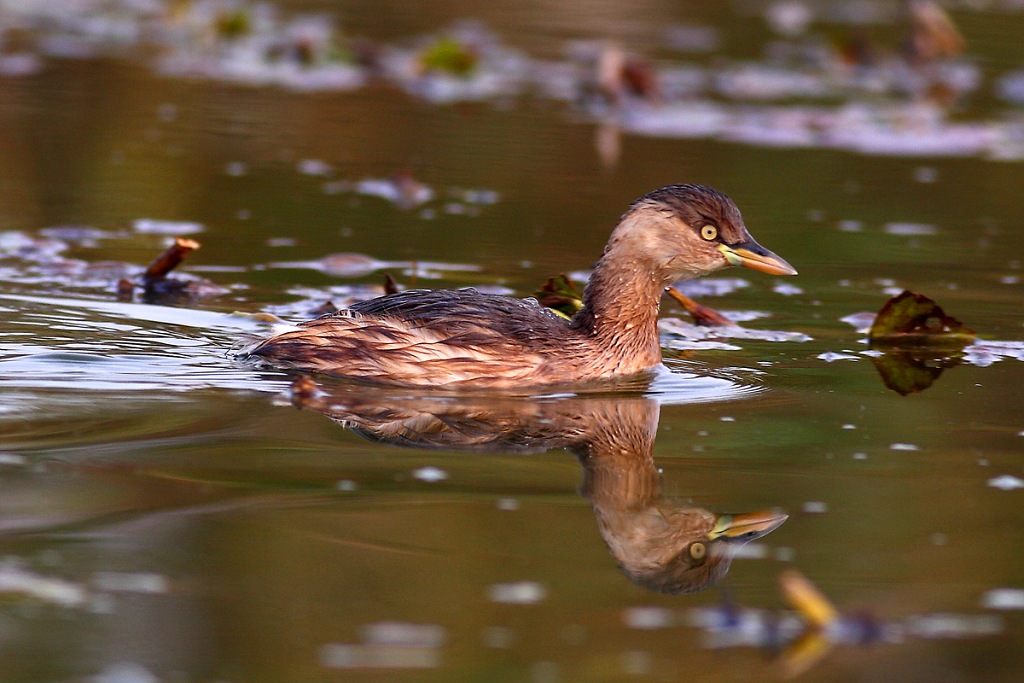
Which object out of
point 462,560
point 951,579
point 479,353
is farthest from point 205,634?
point 479,353

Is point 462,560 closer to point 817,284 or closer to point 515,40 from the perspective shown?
point 817,284

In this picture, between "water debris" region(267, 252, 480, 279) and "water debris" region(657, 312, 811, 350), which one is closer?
"water debris" region(657, 312, 811, 350)

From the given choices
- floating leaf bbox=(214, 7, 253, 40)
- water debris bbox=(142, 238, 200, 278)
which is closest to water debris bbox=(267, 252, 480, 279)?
water debris bbox=(142, 238, 200, 278)

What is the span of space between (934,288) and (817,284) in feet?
2.20

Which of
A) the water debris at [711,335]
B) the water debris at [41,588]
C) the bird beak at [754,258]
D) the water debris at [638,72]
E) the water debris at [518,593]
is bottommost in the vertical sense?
the water debris at [711,335]

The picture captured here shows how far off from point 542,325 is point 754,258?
106 cm

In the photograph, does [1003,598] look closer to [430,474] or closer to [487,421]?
[430,474]

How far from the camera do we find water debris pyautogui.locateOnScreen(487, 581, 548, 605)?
176 inches

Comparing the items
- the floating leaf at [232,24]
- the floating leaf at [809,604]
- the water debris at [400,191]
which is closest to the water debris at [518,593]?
the floating leaf at [809,604]

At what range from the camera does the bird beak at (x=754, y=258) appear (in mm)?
7453

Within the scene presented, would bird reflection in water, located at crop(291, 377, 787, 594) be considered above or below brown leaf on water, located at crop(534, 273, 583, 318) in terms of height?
below

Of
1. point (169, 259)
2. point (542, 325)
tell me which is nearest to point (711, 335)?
point (542, 325)

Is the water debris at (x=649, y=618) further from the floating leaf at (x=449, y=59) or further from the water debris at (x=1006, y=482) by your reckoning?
the floating leaf at (x=449, y=59)

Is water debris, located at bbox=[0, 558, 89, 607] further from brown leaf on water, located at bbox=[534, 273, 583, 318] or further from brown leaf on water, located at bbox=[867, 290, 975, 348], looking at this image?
brown leaf on water, located at bbox=[867, 290, 975, 348]
